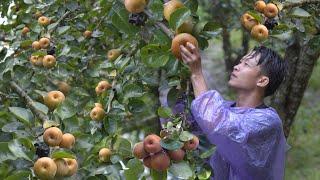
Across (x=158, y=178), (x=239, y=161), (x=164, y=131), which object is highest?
(x=164, y=131)

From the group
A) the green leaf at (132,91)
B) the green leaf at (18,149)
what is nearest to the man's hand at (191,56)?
the green leaf at (132,91)

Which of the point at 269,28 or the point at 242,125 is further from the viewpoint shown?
the point at 269,28

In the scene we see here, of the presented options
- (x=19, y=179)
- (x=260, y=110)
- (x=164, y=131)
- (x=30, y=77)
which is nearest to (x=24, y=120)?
(x=19, y=179)

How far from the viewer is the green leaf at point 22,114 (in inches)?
50.1

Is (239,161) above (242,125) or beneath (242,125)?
beneath

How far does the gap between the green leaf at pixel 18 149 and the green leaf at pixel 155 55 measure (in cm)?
38

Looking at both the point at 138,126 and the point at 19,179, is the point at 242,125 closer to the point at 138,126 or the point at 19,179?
the point at 19,179

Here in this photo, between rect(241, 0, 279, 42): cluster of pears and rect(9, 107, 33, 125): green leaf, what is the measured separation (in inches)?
23.9

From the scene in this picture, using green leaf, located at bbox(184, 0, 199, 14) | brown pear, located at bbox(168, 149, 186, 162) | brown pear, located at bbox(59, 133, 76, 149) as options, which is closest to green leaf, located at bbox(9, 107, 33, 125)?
brown pear, located at bbox(59, 133, 76, 149)

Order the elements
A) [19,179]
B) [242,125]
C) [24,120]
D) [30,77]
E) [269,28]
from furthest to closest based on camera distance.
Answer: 1. [30,77]
2. [269,28]
3. [242,125]
4. [24,120]
5. [19,179]

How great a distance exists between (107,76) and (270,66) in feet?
1.76

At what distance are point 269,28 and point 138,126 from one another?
2129 millimetres

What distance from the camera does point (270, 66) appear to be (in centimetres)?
159

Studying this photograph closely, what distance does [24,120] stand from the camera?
4.19ft
